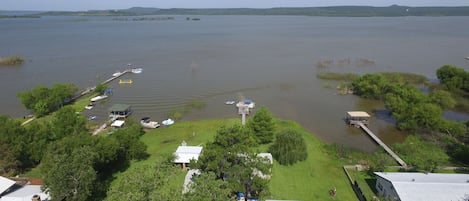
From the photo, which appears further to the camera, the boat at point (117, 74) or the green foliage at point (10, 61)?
the green foliage at point (10, 61)

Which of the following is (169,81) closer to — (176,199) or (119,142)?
(119,142)

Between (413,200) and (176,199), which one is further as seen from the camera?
(413,200)

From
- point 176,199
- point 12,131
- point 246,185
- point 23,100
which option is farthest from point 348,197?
point 23,100

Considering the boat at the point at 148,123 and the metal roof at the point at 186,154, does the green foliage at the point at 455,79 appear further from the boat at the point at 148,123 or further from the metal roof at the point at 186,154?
the boat at the point at 148,123

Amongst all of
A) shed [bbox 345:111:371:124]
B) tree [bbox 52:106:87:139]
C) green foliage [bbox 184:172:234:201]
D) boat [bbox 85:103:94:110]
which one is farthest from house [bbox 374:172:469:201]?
boat [bbox 85:103:94:110]

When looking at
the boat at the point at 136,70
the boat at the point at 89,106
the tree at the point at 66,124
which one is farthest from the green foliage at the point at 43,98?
the boat at the point at 136,70

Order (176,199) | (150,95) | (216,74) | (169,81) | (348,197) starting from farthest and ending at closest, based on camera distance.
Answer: (216,74)
(169,81)
(150,95)
(348,197)
(176,199)

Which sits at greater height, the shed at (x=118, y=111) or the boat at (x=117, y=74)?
the boat at (x=117, y=74)

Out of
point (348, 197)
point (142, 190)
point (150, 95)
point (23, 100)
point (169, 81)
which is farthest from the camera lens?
point (169, 81)
